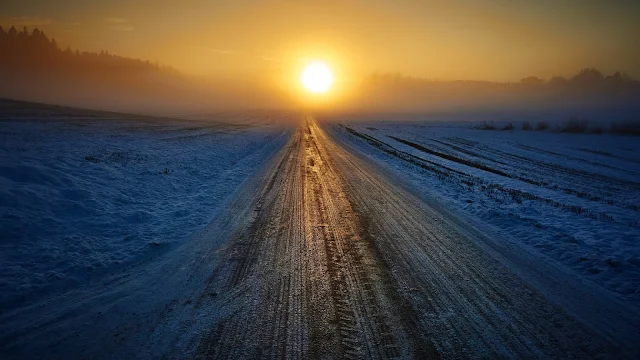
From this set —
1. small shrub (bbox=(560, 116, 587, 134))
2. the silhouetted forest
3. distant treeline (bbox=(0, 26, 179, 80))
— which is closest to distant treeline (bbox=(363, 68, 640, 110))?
the silhouetted forest

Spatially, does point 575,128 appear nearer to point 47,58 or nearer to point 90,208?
point 90,208

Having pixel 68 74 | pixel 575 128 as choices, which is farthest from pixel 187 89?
pixel 575 128

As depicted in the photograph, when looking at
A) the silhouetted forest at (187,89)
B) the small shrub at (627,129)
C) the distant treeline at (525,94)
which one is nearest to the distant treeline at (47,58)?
the silhouetted forest at (187,89)

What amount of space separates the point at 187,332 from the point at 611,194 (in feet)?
54.8

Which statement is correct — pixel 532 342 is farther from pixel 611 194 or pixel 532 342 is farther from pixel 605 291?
pixel 611 194

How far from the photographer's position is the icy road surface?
363 cm

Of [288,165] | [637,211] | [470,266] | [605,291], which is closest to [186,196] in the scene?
[288,165]

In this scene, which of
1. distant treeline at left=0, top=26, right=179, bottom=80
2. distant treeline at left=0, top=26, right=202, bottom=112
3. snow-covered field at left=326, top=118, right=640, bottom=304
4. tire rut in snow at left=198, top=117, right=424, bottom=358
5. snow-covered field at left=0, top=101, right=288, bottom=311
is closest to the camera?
tire rut in snow at left=198, top=117, right=424, bottom=358

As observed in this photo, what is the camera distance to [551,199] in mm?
10781

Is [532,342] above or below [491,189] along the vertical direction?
below

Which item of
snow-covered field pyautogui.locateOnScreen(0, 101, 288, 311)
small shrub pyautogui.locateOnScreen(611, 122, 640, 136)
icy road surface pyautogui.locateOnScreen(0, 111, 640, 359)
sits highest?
small shrub pyautogui.locateOnScreen(611, 122, 640, 136)

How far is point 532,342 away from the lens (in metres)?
3.78

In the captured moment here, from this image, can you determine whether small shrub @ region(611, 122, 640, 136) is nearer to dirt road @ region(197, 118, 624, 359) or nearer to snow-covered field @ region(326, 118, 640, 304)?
snow-covered field @ region(326, 118, 640, 304)

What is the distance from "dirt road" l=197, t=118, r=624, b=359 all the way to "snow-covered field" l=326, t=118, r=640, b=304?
66.8 inches
